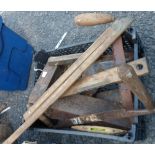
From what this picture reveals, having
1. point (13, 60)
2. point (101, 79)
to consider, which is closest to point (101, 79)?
point (101, 79)

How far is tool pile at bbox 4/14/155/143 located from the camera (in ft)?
3.55

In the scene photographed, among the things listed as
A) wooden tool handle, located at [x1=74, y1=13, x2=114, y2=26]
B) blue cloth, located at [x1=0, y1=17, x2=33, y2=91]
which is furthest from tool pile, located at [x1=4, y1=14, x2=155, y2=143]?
blue cloth, located at [x1=0, y1=17, x2=33, y2=91]

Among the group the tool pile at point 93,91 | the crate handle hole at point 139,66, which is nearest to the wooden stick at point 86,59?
the tool pile at point 93,91

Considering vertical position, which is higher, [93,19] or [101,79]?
[93,19]

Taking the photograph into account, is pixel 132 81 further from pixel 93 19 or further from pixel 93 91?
pixel 93 91

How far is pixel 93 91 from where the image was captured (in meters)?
1.37

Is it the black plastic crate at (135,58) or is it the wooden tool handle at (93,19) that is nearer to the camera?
the wooden tool handle at (93,19)

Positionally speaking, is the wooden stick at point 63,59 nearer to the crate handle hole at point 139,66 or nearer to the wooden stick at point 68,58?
the wooden stick at point 68,58

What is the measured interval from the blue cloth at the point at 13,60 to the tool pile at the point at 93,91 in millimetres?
234

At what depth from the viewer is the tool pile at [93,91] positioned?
3.55 ft

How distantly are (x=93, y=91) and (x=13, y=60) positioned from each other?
1.52 feet

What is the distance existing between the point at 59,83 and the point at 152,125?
45 centimetres
